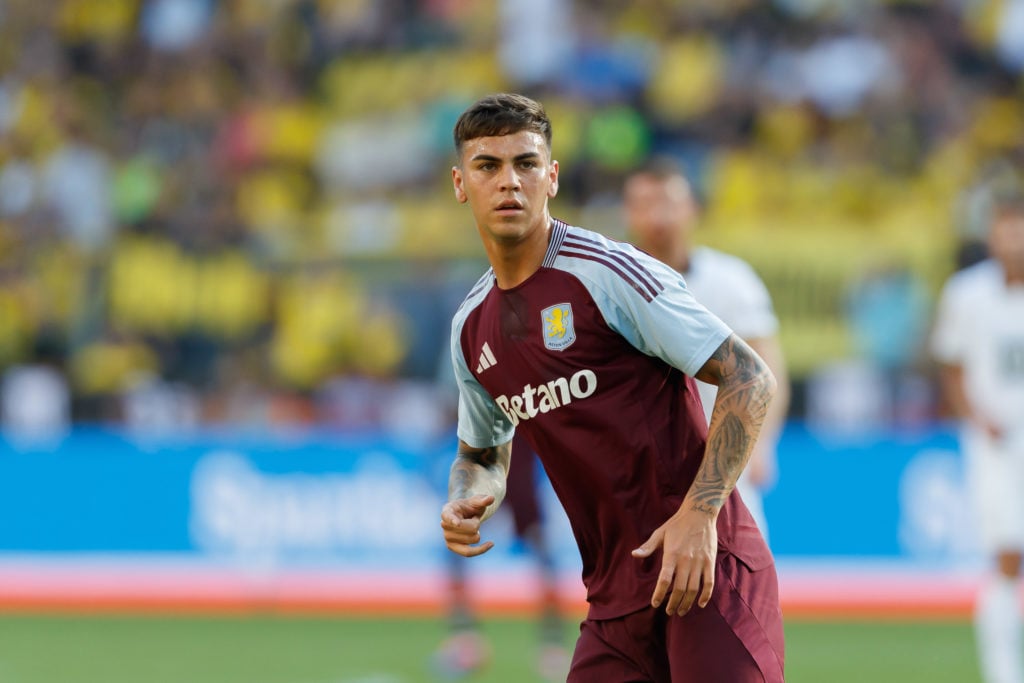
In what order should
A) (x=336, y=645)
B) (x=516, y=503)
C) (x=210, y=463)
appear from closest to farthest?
1. (x=516, y=503)
2. (x=336, y=645)
3. (x=210, y=463)

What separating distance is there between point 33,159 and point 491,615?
9427 millimetres

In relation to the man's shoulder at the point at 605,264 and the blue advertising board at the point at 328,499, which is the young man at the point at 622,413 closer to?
the man's shoulder at the point at 605,264

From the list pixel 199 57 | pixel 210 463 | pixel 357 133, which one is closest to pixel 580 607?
pixel 210 463

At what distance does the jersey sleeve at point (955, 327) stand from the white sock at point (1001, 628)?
49.3 inches

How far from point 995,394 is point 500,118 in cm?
557

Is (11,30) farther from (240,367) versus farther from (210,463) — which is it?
(210,463)

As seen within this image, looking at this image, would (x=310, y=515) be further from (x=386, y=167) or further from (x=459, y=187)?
(x=459, y=187)

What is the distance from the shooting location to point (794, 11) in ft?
55.3

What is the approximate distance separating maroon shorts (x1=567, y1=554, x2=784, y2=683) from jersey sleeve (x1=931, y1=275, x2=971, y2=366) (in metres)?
4.93

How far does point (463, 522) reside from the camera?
13.2 ft

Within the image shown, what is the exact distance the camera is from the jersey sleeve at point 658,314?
12.4ft

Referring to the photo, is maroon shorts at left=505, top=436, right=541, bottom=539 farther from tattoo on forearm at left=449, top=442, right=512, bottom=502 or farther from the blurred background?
tattoo on forearm at left=449, top=442, right=512, bottom=502

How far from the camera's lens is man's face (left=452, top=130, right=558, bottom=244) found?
3.90m

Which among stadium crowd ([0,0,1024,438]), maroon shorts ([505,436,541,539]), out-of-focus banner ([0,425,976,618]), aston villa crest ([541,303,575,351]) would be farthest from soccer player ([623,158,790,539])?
stadium crowd ([0,0,1024,438])
